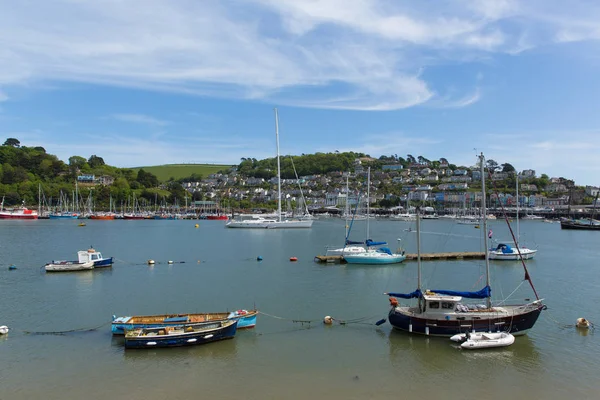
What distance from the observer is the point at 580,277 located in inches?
1752

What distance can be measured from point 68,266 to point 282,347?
3142 cm

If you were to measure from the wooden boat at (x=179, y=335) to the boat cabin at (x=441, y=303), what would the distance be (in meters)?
10.4

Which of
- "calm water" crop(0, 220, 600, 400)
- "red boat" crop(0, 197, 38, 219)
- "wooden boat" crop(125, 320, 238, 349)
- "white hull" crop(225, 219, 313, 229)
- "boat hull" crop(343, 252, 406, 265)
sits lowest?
"calm water" crop(0, 220, 600, 400)

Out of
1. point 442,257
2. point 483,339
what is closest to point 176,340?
point 483,339

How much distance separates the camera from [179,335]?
2238 cm

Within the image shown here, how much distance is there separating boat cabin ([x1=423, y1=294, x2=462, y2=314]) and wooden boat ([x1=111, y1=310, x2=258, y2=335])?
31.8 ft

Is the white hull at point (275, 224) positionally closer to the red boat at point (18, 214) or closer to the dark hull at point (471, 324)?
the red boat at point (18, 214)

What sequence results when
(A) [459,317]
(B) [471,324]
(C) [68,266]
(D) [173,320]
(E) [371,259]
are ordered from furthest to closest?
1. (E) [371,259]
2. (C) [68,266]
3. (D) [173,320]
4. (A) [459,317]
5. (B) [471,324]

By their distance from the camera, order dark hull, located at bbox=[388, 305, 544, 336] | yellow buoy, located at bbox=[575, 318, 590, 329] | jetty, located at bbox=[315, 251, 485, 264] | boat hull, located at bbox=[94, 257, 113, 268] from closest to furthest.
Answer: dark hull, located at bbox=[388, 305, 544, 336] → yellow buoy, located at bbox=[575, 318, 590, 329] → boat hull, located at bbox=[94, 257, 113, 268] → jetty, located at bbox=[315, 251, 485, 264]

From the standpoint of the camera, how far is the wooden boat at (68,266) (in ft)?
146

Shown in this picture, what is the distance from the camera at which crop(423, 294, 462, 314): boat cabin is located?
23828mm

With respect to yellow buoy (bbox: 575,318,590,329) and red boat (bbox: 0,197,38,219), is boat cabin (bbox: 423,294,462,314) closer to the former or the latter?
yellow buoy (bbox: 575,318,590,329)

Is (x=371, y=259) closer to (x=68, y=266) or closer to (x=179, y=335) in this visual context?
(x=179, y=335)

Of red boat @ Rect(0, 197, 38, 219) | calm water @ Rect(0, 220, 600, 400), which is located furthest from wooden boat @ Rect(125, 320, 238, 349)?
red boat @ Rect(0, 197, 38, 219)
